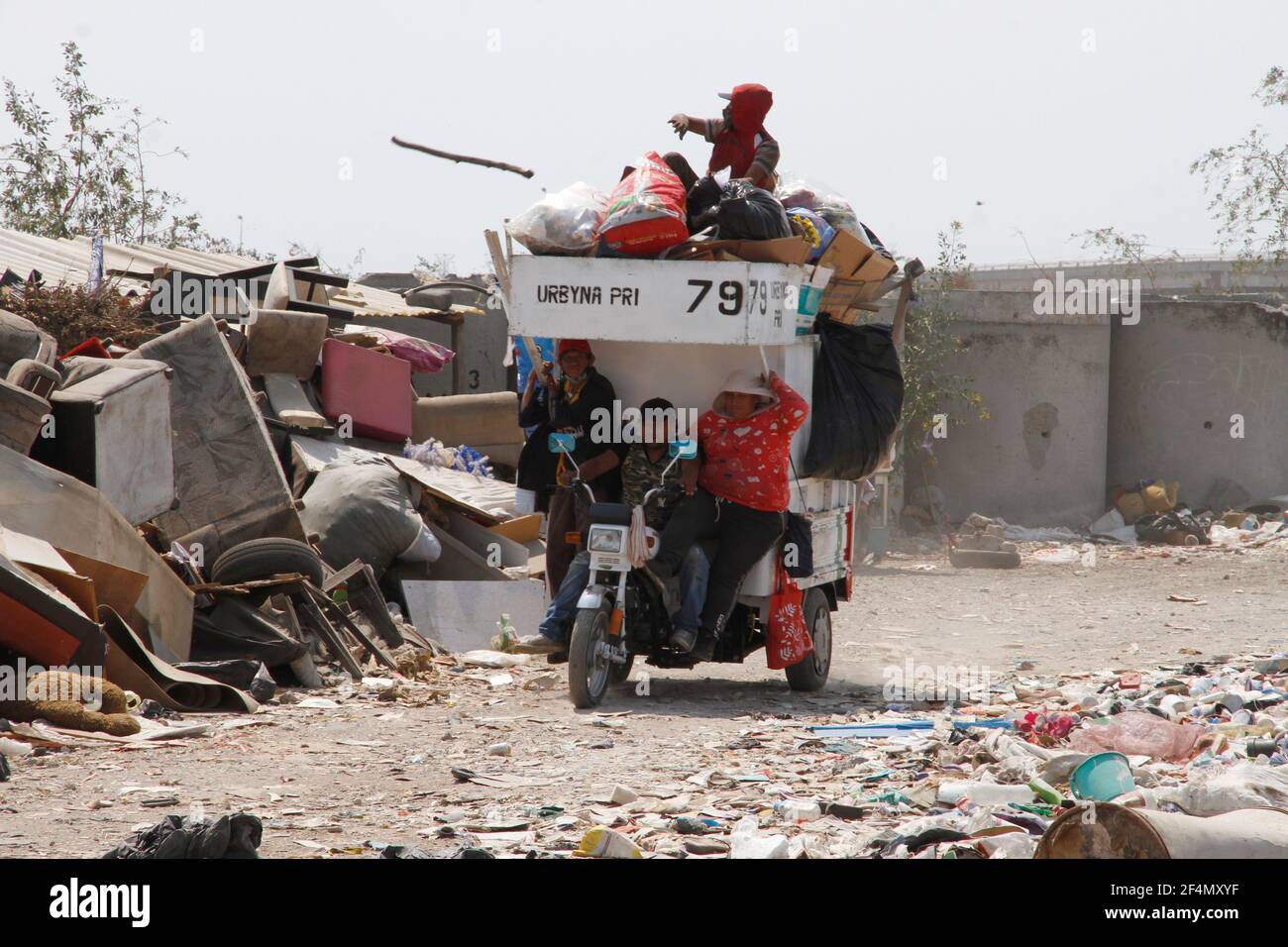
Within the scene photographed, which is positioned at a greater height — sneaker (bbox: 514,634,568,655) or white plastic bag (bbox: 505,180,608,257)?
white plastic bag (bbox: 505,180,608,257)

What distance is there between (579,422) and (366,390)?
472cm

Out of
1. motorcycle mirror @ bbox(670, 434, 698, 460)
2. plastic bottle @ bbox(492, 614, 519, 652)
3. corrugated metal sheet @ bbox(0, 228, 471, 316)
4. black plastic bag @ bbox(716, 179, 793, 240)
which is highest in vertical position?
corrugated metal sheet @ bbox(0, 228, 471, 316)

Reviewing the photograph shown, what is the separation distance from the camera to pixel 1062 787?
509cm

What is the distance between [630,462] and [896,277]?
2389 millimetres

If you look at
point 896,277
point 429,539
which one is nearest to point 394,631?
point 429,539

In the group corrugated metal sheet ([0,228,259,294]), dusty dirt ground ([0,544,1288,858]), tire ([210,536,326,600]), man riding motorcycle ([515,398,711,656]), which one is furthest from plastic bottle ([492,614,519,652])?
corrugated metal sheet ([0,228,259,294])

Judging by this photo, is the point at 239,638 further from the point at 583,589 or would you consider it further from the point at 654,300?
the point at 654,300

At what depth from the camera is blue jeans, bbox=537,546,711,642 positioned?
738 centimetres

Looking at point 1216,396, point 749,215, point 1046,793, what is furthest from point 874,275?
point 1216,396

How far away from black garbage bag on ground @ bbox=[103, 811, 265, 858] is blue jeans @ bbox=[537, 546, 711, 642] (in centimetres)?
328

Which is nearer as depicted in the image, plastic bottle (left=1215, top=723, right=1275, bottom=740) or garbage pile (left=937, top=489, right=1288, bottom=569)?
plastic bottle (left=1215, top=723, right=1275, bottom=740)

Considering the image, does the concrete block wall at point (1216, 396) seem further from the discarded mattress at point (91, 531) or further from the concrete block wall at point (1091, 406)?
the discarded mattress at point (91, 531)

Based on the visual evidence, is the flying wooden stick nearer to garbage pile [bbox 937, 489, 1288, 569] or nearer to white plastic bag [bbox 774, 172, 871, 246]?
white plastic bag [bbox 774, 172, 871, 246]

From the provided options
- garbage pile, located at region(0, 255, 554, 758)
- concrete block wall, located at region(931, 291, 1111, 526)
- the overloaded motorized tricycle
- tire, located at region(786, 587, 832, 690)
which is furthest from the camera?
concrete block wall, located at region(931, 291, 1111, 526)
